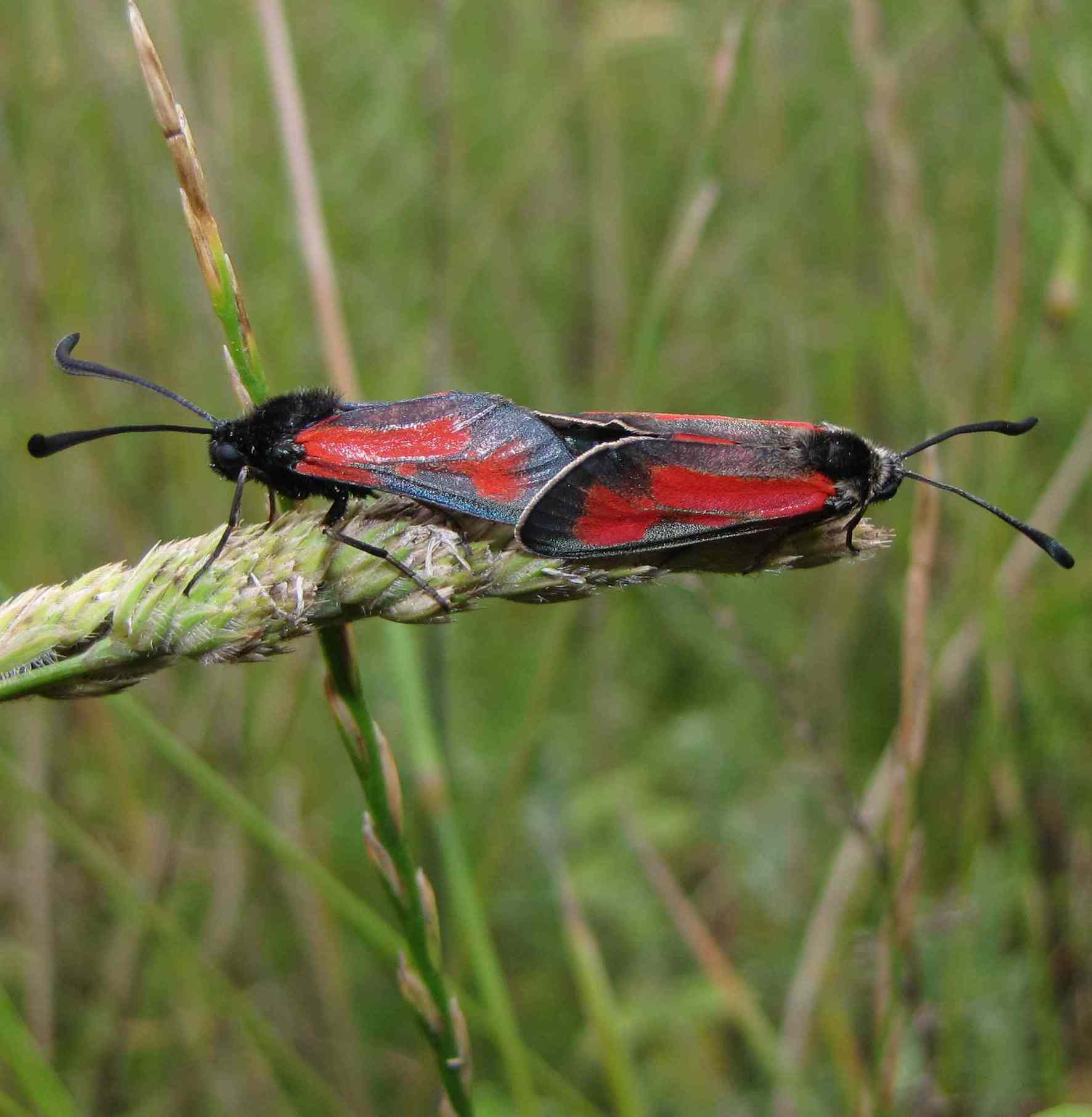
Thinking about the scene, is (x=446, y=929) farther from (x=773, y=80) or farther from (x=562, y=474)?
(x=773, y=80)

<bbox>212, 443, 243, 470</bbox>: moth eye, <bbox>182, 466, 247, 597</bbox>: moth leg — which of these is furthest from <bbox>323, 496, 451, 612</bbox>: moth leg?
<bbox>212, 443, 243, 470</bbox>: moth eye

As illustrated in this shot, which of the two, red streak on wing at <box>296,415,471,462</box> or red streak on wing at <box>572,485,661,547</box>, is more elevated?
red streak on wing at <box>296,415,471,462</box>

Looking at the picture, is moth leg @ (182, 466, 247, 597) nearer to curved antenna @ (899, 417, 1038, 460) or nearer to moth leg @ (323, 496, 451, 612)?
moth leg @ (323, 496, 451, 612)

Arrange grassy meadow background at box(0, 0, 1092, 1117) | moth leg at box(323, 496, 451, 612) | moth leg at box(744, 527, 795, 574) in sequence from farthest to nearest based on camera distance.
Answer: grassy meadow background at box(0, 0, 1092, 1117) → moth leg at box(744, 527, 795, 574) → moth leg at box(323, 496, 451, 612)

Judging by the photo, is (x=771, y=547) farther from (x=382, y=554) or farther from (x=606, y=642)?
(x=606, y=642)

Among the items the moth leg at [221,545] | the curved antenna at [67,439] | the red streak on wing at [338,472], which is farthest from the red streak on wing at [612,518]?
the curved antenna at [67,439]

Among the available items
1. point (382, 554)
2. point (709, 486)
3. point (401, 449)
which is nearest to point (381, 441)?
point (401, 449)
